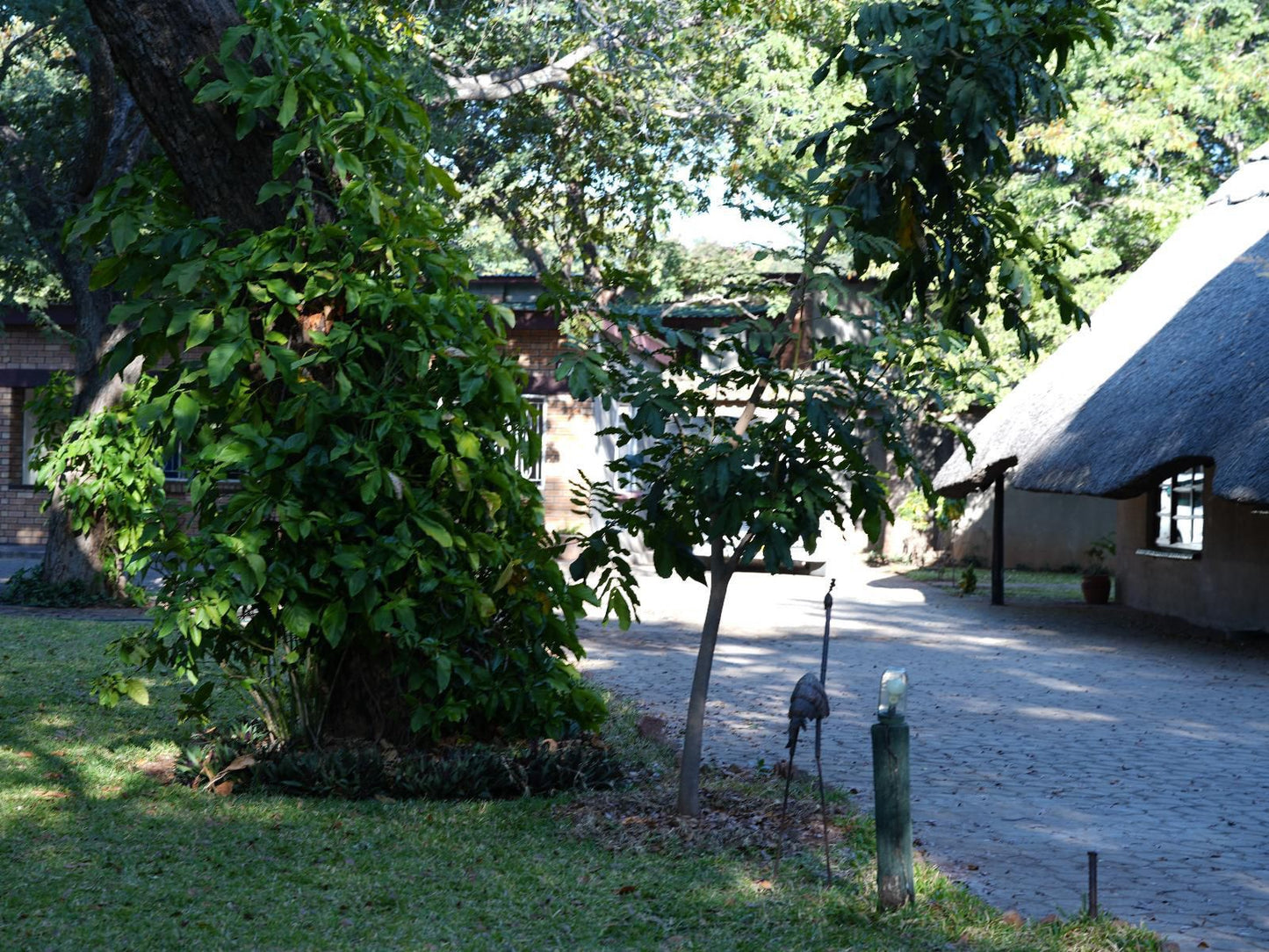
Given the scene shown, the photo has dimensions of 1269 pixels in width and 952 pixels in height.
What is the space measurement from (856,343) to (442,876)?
2.82 meters

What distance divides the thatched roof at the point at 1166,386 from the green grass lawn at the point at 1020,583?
251cm

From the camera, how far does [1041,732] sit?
9344 millimetres

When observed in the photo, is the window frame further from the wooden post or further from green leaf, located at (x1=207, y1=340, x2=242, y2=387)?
green leaf, located at (x1=207, y1=340, x2=242, y2=387)

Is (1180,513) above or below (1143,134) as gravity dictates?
below

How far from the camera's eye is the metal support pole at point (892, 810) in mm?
4836

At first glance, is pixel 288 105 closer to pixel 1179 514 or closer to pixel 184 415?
pixel 184 415

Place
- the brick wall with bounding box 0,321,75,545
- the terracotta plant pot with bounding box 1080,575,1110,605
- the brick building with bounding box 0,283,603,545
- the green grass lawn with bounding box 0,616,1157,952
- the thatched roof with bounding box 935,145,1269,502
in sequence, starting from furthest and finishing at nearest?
the brick wall with bounding box 0,321,75,545 < the brick building with bounding box 0,283,603,545 < the terracotta plant pot with bounding box 1080,575,1110,605 < the thatched roof with bounding box 935,145,1269,502 < the green grass lawn with bounding box 0,616,1157,952

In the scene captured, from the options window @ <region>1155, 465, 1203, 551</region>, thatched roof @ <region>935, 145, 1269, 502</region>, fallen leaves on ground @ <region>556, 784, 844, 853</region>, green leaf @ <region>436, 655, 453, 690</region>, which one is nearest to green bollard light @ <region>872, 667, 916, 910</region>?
fallen leaves on ground @ <region>556, 784, 844, 853</region>

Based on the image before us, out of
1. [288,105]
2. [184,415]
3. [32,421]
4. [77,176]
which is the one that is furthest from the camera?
[32,421]

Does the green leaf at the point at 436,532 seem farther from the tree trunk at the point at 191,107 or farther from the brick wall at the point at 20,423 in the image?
the brick wall at the point at 20,423

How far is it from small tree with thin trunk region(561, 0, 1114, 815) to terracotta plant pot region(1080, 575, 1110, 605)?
42.8 feet

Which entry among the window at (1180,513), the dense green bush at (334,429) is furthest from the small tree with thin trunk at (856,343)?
the window at (1180,513)

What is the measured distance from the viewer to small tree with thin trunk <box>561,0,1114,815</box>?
5770 mm

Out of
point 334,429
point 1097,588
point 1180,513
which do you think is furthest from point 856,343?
point 1097,588
